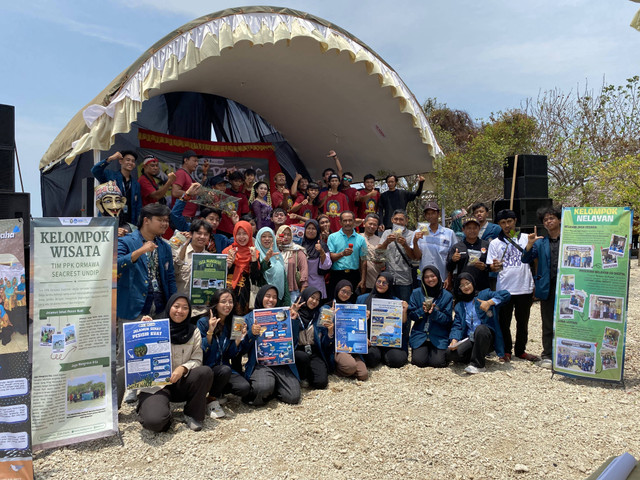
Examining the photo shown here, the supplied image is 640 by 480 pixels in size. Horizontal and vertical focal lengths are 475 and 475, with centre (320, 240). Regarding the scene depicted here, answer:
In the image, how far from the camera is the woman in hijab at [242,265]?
5312mm

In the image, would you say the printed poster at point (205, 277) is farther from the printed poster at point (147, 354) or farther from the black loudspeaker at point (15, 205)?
the black loudspeaker at point (15, 205)

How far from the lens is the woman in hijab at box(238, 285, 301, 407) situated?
176 inches

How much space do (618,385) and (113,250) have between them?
511cm

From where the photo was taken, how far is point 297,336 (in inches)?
197

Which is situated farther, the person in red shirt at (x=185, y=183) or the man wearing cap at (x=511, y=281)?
the person in red shirt at (x=185, y=183)

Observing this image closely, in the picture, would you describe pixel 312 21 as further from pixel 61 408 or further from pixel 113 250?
pixel 61 408

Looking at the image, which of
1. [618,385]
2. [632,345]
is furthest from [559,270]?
[632,345]

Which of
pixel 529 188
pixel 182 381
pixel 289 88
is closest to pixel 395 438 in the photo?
pixel 182 381

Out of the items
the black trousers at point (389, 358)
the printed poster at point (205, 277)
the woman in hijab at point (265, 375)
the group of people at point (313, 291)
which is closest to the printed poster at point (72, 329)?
the group of people at point (313, 291)

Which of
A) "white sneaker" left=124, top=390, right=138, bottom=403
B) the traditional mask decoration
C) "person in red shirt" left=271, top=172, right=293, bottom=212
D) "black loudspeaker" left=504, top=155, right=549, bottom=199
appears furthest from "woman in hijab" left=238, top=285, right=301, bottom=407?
"black loudspeaker" left=504, top=155, right=549, bottom=199

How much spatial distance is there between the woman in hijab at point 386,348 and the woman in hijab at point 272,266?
0.95 metres

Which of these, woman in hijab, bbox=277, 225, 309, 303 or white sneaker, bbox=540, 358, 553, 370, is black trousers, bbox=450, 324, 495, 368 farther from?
woman in hijab, bbox=277, 225, 309, 303

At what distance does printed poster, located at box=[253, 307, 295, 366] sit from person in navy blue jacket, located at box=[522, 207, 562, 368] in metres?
2.95

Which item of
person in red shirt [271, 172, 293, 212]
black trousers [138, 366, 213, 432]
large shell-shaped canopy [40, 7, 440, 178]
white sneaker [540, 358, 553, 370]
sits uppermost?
large shell-shaped canopy [40, 7, 440, 178]
